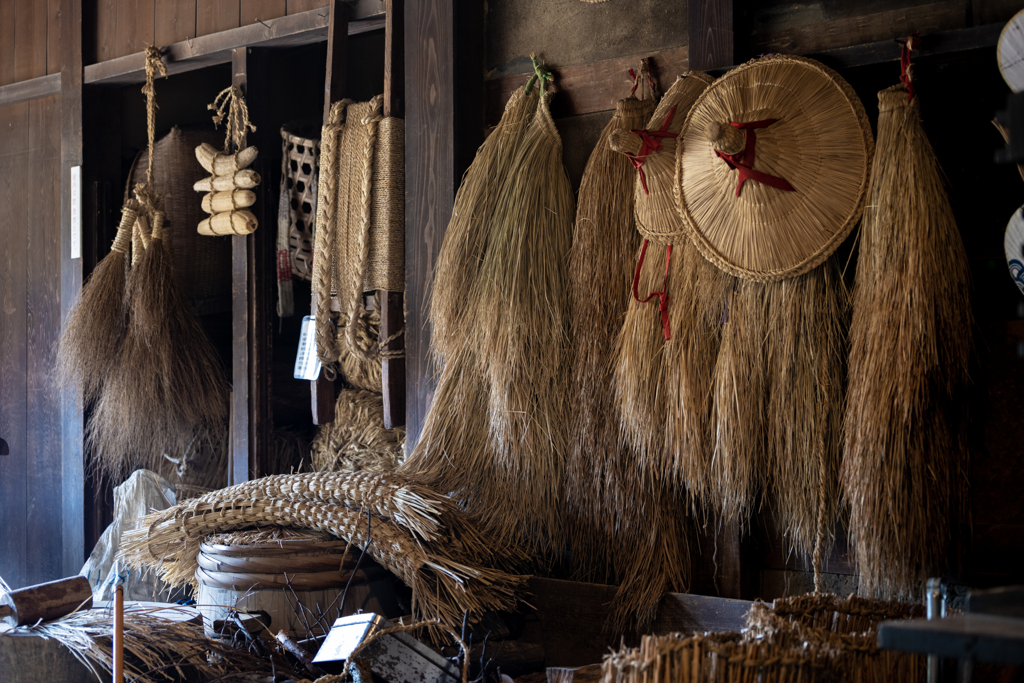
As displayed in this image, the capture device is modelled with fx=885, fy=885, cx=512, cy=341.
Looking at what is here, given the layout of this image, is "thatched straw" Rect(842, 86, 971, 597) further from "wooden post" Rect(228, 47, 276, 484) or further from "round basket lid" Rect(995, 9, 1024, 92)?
"wooden post" Rect(228, 47, 276, 484)

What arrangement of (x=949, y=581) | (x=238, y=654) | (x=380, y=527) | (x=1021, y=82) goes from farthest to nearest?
(x=380, y=527) → (x=238, y=654) → (x=949, y=581) → (x=1021, y=82)

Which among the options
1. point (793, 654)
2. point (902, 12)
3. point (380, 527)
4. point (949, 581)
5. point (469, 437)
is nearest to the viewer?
point (793, 654)

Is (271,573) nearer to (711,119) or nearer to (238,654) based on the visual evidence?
(238,654)

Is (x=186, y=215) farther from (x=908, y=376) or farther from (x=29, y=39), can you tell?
(x=908, y=376)

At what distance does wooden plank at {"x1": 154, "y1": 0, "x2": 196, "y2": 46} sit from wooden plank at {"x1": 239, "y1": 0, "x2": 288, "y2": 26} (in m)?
0.27

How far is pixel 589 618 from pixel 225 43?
238 cm

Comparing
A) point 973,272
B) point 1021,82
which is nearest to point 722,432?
point 973,272

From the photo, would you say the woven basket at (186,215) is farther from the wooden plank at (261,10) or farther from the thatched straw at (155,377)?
the wooden plank at (261,10)

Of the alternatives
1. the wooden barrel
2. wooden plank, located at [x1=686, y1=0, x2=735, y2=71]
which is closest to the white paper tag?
the wooden barrel

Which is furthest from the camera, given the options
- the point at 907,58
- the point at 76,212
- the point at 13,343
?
the point at 13,343

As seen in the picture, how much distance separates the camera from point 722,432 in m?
1.96

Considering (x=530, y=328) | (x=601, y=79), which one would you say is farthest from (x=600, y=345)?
(x=601, y=79)

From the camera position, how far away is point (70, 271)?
11.9ft

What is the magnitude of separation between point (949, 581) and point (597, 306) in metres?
0.99
